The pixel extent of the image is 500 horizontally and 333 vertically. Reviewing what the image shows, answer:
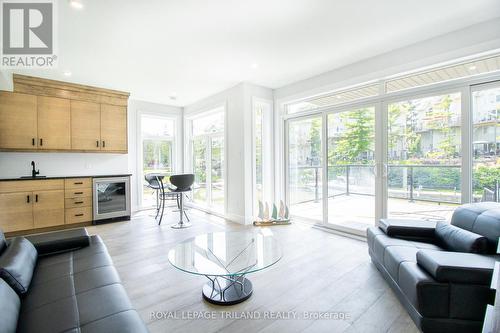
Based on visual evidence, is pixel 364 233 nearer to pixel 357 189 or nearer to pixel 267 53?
pixel 357 189

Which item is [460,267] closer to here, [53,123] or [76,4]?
[76,4]

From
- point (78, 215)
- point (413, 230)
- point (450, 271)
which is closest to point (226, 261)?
point (450, 271)

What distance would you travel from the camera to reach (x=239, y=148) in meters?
4.71

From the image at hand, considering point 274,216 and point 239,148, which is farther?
point 239,148

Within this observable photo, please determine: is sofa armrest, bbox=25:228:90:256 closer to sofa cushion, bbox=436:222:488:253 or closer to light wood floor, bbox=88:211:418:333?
light wood floor, bbox=88:211:418:333

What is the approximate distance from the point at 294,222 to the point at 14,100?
5.45 meters

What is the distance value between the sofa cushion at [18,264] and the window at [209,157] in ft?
12.0

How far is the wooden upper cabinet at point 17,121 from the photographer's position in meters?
4.06

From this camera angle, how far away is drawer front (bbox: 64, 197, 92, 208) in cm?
446

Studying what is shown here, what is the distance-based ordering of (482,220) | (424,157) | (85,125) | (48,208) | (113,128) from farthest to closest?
(113,128)
(85,125)
(48,208)
(424,157)
(482,220)

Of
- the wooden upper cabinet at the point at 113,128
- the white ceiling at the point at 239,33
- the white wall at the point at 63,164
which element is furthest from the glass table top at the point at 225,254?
the white wall at the point at 63,164

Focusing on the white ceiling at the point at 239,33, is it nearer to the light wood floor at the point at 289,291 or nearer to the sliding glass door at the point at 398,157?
the sliding glass door at the point at 398,157

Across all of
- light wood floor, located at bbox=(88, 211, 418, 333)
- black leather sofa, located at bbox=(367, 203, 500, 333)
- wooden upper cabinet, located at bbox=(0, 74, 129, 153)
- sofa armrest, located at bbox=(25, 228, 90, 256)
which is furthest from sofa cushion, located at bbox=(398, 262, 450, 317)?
wooden upper cabinet, located at bbox=(0, 74, 129, 153)

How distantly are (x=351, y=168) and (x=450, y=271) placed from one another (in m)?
2.52
